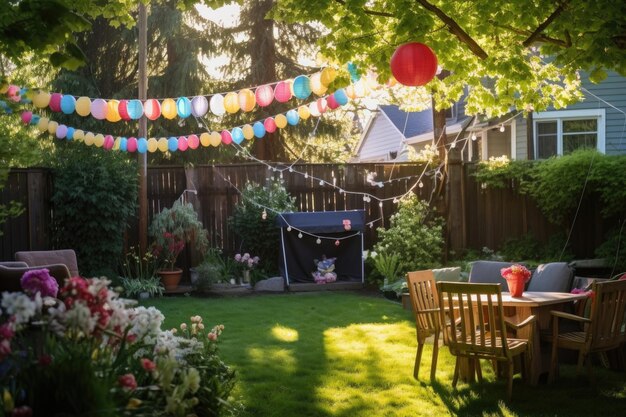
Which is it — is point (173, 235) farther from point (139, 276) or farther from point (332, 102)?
point (332, 102)

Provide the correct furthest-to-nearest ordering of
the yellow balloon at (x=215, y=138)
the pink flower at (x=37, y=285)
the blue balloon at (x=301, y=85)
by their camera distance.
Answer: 1. the yellow balloon at (x=215, y=138)
2. the blue balloon at (x=301, y=85)
3. the pink flower at (x=37, y=285)

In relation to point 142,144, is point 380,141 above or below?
above

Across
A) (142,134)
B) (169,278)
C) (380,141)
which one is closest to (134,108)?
(142,134)

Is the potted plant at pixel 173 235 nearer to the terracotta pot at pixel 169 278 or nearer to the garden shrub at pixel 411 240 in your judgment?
the terracotta pot at pixel 169 278

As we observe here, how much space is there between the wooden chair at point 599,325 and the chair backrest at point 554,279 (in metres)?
1.10

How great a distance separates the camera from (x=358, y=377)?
19.7 ft

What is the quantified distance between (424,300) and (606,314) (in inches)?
58.0

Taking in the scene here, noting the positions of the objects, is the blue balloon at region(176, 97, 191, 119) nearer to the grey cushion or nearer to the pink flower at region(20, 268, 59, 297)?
the grey cushion

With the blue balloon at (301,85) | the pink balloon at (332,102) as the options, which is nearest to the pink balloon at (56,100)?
the blue balloon at (301,85)

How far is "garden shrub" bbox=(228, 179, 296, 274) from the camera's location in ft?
38.3

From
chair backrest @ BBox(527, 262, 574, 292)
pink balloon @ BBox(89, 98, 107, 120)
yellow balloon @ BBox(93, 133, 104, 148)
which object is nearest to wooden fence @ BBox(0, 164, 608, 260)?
yellow balloon @ BBox(93, 133, 104, 148)

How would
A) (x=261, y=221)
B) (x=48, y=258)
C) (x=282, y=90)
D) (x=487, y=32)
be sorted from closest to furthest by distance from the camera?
(x=487, y=32), (x=48, y=258), (x=282, y=90), (x=261, y=221)

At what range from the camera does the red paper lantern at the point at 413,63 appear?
6.11m

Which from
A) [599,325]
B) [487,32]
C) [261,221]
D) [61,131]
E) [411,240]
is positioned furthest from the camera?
[261,221]
